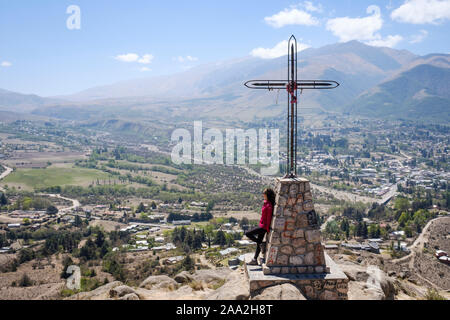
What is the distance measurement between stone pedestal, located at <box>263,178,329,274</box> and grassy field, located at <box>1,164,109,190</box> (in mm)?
75295

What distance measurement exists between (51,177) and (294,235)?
84265mm

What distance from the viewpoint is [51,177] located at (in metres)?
81.1

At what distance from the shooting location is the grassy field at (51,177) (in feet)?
245

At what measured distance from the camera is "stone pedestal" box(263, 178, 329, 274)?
27.6 ft

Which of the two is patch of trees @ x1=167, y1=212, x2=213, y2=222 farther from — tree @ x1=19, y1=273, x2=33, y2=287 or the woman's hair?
the woman's hair

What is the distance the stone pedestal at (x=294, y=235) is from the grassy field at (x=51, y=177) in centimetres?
7529

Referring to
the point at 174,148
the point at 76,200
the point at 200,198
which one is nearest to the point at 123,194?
the point at 76,200

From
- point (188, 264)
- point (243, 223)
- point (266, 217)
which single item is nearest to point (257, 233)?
point (266, 217)

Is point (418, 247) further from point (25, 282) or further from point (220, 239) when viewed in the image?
point (25, 282)

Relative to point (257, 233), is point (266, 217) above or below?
above

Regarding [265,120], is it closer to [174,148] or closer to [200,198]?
[174,148]

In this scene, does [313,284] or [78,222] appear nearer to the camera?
[313,284]

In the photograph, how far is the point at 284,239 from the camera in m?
8.45
